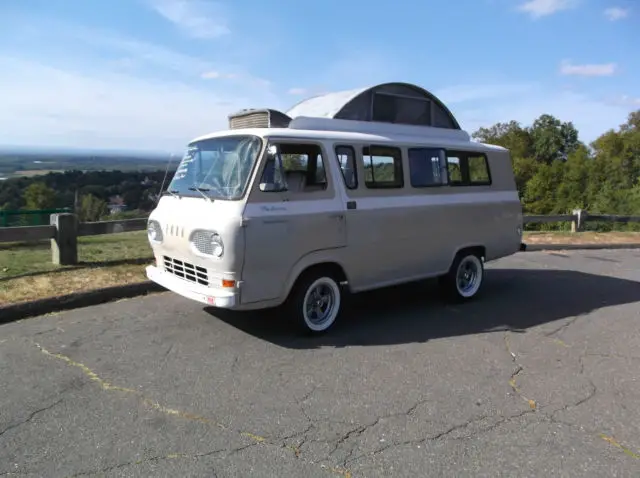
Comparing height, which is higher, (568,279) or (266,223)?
(266,223)

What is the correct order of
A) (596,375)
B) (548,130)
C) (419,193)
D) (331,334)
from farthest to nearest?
(548,130) → (419,193) → (331,334) → (596,375)

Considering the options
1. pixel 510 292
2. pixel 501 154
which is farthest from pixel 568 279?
pixel 501 154

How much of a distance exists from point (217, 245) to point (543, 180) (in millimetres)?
52850

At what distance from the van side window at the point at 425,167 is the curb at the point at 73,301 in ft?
12.9

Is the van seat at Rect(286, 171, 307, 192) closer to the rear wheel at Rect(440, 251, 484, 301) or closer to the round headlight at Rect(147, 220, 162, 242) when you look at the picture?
the round headlight at Rect(147, 220, 162, 242)

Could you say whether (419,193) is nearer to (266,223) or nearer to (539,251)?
(266,223)

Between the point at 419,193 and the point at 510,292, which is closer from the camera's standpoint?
the point at 419,193

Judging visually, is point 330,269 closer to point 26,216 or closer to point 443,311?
point 443,311

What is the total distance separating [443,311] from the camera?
23.0ft

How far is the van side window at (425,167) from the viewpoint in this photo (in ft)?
22.1

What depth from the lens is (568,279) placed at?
9.59 meters

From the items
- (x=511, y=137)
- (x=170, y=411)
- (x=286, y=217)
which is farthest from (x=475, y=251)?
(x=511, y=137)

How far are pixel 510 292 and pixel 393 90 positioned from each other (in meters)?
3.71

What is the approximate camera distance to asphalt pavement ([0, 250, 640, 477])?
3305 millimetres
